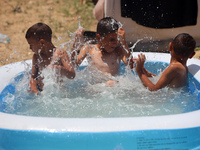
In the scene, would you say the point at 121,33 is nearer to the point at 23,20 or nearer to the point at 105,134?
the point at 105,134

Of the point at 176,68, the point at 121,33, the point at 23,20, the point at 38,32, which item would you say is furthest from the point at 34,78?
the point at 23,20

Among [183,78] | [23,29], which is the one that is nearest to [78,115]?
[183,78]

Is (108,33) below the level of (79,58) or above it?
above

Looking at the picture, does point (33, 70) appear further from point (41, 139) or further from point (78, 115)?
point (41, 139)

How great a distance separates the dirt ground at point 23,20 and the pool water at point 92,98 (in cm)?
207

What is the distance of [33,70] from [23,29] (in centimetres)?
364

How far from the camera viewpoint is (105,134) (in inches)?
75.0

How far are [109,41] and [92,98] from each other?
2.13 feet

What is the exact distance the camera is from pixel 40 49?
2854 mm

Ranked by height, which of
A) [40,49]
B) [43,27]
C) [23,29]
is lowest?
[23,29]

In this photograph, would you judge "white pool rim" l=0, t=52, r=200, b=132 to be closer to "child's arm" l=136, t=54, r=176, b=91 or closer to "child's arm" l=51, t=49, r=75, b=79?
"child's arm" l=136, t=54, r=176, b=91

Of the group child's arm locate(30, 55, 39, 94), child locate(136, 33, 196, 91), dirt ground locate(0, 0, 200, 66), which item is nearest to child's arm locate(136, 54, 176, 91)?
child locate(136, 33, 196, 91)

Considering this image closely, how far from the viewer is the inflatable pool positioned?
191 centimetres

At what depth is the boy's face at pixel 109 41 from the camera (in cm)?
289
